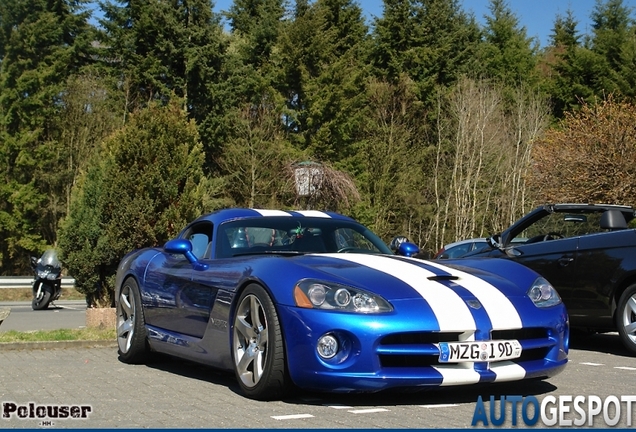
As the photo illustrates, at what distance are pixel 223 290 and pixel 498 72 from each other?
4729 cm

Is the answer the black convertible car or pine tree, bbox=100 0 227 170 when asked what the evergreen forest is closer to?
pine tree, bbox=100 0 227 170

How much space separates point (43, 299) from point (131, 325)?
11.8 meters

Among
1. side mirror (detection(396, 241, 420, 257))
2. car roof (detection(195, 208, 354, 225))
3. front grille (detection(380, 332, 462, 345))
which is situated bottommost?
front grille (detection(380, 332, 462, 345))

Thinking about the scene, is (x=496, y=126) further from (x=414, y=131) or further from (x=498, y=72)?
(x=498, y=72)

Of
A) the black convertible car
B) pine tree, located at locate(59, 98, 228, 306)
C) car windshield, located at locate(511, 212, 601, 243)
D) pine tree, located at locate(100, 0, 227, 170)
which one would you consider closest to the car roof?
the black convertible car

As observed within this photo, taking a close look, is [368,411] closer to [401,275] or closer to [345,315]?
[345,315]

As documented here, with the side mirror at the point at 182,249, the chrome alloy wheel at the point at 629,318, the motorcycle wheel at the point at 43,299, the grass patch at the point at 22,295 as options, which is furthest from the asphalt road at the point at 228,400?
the grass patch at the point at 22,295

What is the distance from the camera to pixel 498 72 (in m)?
51.0

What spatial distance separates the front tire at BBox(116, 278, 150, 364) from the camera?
754 cm

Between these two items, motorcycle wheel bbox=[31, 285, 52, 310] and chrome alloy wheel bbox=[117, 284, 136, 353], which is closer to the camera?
chrome alloy wheel bbox=[117, 284, 136, 353]

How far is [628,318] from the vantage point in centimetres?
844

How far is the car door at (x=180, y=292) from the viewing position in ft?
21.0

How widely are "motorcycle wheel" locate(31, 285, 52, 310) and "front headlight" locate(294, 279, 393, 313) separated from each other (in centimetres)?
1454

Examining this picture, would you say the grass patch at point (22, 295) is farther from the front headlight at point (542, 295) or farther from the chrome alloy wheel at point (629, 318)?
the front headlight at point (542, 295)
